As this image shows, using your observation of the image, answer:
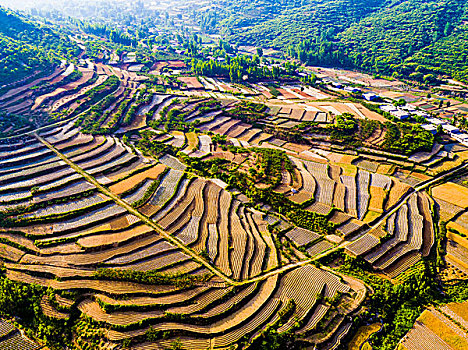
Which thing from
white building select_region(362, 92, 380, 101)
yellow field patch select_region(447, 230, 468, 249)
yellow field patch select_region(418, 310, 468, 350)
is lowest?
yellow field patch select_region(418, 310, 468, 350)

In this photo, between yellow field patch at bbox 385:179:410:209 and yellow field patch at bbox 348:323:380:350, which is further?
yellow field patch at bbox 385:179:410:209

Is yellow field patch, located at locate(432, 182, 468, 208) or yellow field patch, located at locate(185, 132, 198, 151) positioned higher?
yellow field patch, located at locate(185, 132, 198, 151)

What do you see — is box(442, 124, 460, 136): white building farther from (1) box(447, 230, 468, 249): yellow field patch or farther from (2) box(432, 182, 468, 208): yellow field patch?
(1) box(447, 230, 468, 249): yellow field patch

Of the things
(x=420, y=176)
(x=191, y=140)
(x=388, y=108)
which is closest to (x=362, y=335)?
(x=420, y=176)

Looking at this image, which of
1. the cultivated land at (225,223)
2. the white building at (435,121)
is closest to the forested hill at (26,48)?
the cultivated land at (225,223)

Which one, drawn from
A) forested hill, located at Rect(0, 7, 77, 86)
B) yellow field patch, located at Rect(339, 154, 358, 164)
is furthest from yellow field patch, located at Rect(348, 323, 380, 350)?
forested hill, located at Rect(0, 7, 77, 86)

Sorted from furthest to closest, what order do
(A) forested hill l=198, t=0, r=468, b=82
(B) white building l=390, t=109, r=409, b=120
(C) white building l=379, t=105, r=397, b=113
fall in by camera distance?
(A) forested hill l=198, t=0, r=468, b=82, (C) white building l=379, t=105, r=397, b=113, (B) white building l=390, t=109, r=409, b=120

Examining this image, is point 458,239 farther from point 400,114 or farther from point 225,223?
point 400,114

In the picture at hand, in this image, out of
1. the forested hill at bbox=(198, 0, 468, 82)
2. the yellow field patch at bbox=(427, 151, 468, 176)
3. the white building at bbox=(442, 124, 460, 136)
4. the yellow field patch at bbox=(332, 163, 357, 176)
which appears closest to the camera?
the yellow field patch at bbox=(332, 163, 357, 176)
